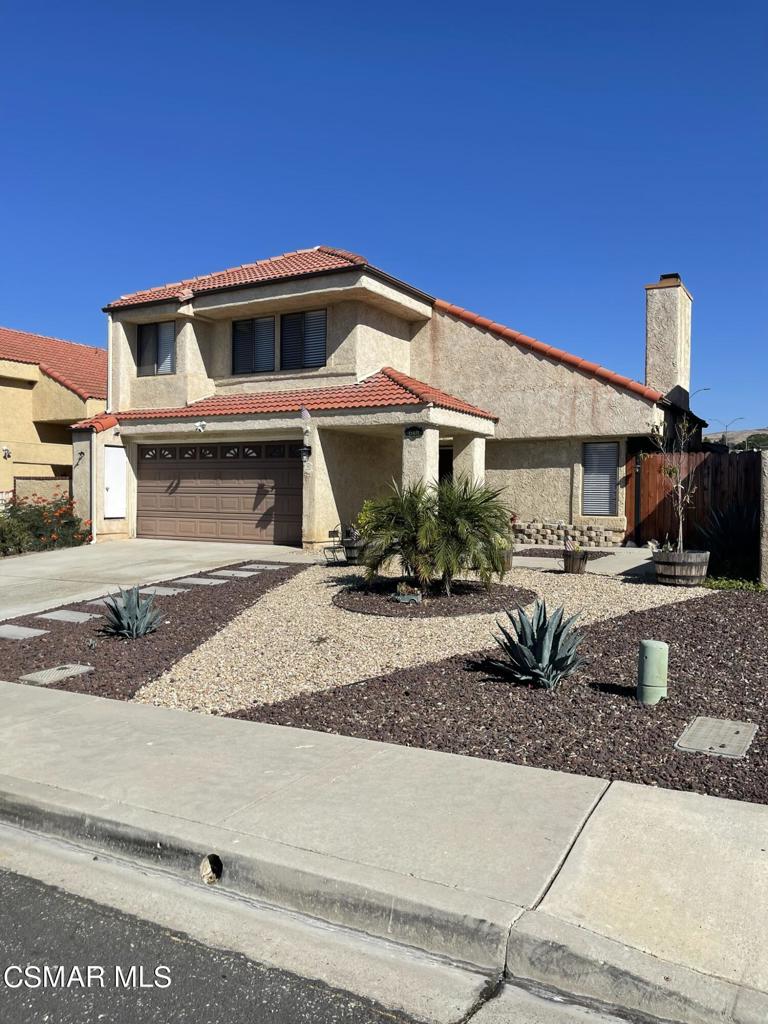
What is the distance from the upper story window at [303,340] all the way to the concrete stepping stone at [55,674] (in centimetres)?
1233

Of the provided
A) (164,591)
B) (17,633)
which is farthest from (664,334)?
(17,633)

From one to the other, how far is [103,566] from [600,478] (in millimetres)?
10905

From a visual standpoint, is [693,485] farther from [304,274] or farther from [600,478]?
[304,274]

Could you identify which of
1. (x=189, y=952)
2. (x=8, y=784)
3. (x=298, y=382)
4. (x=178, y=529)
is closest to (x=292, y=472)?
(x=298, y=382)

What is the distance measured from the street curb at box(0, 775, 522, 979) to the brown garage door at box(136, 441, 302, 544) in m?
14.5

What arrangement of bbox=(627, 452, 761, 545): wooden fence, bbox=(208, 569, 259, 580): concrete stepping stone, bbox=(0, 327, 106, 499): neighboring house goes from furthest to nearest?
1. bbox=(0, 327, 106, 499): neighboring house
2. bbox=(627, 452, 761, 545): wooden fence
3. bbox=(208, 569, 259, 580): concrete stepping stone

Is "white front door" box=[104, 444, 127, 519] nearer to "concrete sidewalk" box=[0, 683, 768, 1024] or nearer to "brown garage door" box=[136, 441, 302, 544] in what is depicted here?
"brown garage door" box=[136, 441, 302, 544]

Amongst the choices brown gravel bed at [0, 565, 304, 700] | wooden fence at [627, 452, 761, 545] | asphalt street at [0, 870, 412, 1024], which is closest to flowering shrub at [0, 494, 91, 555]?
brown gravel bed at [0, 565, 304, 700]

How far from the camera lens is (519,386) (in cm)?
1991

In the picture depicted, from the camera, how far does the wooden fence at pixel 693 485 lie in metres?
15.7

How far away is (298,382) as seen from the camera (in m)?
20.0

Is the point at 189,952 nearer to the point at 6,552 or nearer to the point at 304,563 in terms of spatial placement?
the point at 304,563

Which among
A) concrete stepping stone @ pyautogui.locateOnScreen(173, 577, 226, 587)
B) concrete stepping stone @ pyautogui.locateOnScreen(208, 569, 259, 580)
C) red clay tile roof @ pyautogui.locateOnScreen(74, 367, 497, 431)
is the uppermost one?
red clay tile roof @ pyautogui.locateOnScreen(74, 367, 497, 431)

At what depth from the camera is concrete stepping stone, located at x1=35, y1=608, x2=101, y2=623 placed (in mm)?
11211
